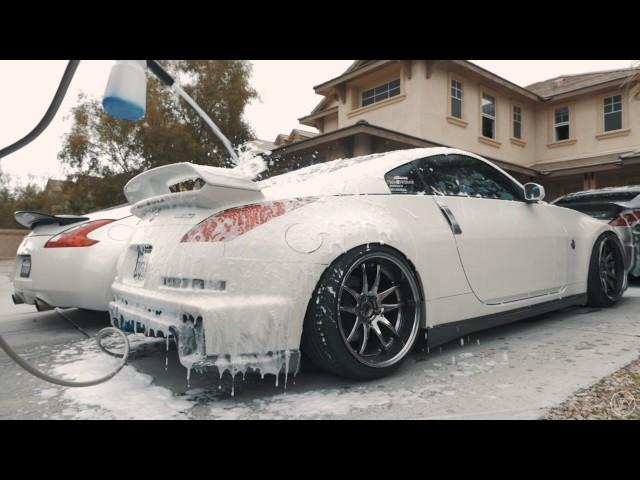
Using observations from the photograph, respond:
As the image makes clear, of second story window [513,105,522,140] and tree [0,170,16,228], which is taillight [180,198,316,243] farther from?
tree [0,170,16,228]

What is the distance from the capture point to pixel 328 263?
7.30 ft

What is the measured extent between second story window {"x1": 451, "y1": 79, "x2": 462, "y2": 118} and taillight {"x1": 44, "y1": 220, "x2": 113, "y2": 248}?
38.3ft

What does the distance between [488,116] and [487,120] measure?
4.8 inches

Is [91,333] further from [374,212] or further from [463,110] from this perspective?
[463,110]

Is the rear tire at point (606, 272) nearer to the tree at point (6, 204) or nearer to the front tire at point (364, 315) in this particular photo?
the front tire at point (364, 315)

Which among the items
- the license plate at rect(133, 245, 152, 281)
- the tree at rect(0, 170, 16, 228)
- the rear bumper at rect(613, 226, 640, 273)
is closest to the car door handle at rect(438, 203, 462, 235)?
the license plate at rect(133, 245, 152, 281)

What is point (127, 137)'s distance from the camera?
17438mm

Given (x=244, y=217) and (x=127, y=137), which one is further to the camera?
(x=127, y=137)

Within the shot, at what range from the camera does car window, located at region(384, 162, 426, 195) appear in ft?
8.96
